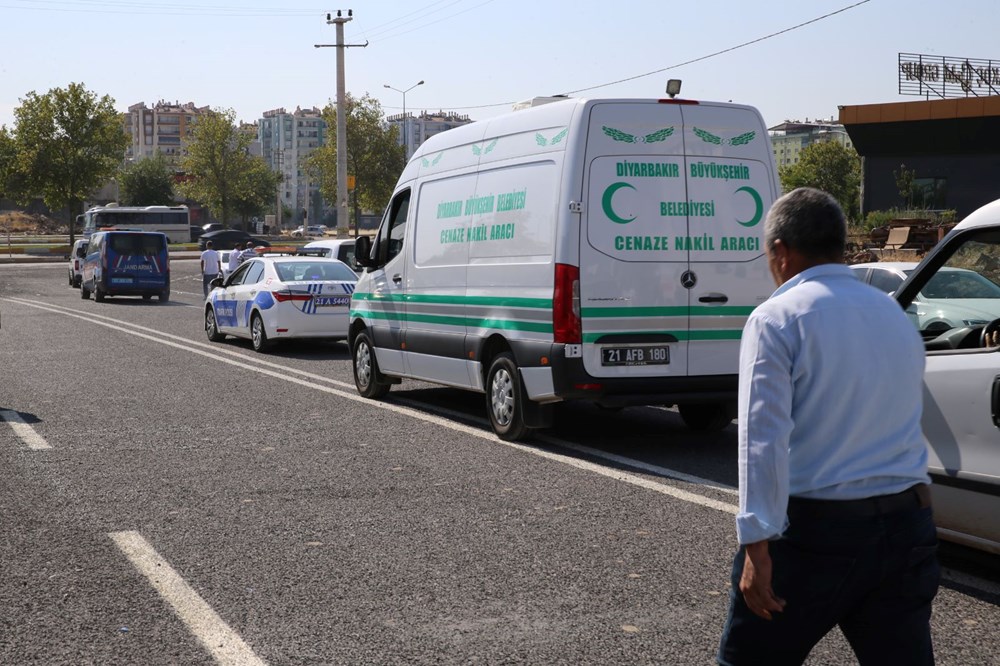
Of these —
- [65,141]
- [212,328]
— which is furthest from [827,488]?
[65,141]

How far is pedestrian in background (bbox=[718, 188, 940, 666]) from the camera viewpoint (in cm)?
286

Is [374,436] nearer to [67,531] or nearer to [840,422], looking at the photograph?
[67,531]

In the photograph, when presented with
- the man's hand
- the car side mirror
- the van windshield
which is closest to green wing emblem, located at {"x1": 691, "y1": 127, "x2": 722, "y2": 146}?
the car side mirror

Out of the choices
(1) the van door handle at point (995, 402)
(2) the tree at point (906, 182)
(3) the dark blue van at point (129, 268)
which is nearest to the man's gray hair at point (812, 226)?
(1) the van door handle at point (995, 402)

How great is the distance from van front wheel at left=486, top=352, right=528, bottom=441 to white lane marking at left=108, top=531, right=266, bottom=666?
3619 mm

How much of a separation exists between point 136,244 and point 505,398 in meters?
26.5

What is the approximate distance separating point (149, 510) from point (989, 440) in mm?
4480

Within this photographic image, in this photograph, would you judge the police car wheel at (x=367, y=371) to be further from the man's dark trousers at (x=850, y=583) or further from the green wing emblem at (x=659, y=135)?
the man's dark trousers at (x=850, y=583)

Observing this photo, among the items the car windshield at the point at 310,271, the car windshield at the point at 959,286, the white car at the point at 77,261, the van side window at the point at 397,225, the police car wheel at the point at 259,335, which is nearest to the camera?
the car windshield at the point at 959,286

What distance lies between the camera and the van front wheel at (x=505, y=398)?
9.60m

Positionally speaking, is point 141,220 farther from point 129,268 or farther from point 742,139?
point 742,139

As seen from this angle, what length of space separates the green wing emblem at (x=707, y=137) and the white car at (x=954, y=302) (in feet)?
10.8

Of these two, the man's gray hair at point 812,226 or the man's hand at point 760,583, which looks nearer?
the man's hand at point 760,583

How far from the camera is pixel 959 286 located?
6285 millimetres
